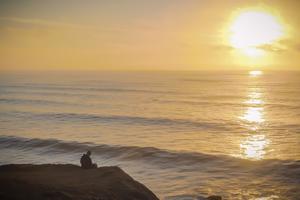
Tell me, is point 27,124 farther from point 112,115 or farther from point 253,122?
point 253,122

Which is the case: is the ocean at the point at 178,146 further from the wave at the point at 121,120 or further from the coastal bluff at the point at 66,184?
the coastal bluff at the point at 66,184

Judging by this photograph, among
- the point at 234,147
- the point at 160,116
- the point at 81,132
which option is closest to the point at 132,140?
the point at 81,132

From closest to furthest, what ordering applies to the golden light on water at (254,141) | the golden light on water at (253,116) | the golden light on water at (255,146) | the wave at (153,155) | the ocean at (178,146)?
the ocean at (178,146) < the wave at (153,155) < the golden light on water at (255,146) < the golden light on water at (254,141) < the golden light on water at (253,116)

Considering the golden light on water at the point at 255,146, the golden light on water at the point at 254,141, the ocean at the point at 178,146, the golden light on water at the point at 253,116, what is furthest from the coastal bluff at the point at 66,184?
the golden light on water at the point at 253,116

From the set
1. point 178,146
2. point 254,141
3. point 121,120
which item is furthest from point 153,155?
point 121,120

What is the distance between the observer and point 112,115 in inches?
1762

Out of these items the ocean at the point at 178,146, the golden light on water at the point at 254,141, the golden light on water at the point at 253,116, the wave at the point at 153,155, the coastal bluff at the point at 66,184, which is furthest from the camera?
the golden light on water at the point at 253,116

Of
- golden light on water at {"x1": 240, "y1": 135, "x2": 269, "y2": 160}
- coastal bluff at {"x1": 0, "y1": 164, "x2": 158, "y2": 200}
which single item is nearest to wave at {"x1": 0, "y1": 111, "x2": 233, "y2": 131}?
golden light on water at {"x1": 240, "y1": 135, "x2": 269, "y2": 160}

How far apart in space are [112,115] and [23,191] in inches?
1371

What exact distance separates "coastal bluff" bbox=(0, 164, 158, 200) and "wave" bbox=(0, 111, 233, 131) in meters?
→ 24.7

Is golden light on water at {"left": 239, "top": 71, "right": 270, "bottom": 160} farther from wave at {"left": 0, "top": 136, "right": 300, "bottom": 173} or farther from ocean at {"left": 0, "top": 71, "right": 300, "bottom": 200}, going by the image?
wave at {"left": 0, "top": 136, "right": 300, "bottom": 173}

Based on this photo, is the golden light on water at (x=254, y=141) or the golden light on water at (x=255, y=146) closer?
the golden light on water at (x=255, y=146)

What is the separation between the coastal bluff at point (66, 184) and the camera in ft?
32.6

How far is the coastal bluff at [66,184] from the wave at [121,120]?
2467cm
